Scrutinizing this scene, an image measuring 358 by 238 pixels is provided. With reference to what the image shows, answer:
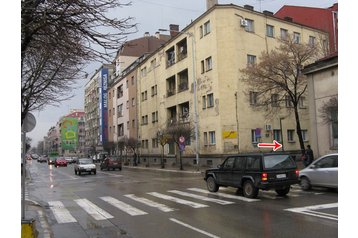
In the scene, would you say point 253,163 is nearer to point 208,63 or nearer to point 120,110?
point 208,63

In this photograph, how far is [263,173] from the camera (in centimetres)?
1356

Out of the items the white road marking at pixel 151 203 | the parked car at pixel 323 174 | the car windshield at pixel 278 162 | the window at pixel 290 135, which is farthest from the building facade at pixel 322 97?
the window at pixel 290 135

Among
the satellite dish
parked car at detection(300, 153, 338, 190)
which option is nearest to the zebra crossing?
parked car at detection(300, 153, 338, 190)

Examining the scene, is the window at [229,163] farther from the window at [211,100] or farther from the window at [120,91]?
the window at [120,91]

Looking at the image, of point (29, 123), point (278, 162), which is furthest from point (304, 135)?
point (29, 123)

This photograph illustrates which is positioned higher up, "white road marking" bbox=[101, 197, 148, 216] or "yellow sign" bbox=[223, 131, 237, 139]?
Result: "yellow sign" bbox=[223, 131, 237, 139]

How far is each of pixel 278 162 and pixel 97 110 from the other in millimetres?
88090

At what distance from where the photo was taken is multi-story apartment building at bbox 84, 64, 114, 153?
80.6 metres

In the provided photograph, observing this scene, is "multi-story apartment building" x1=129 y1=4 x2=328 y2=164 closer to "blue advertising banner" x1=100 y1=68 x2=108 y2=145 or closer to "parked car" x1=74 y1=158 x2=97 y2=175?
"parked car" x1=74 y1=158 x2=97 y2=175

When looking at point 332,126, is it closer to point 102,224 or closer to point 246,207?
point 246,207

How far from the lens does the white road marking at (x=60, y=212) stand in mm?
11031

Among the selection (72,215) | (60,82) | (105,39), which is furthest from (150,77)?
(105,39)

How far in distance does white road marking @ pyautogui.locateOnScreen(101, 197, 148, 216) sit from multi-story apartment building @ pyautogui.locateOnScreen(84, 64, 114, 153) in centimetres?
5850

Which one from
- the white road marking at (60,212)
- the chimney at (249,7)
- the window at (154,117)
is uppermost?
the chimney at (249,7)
